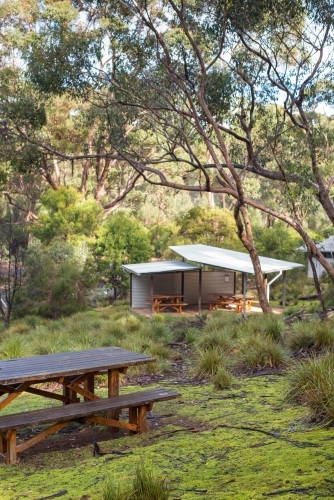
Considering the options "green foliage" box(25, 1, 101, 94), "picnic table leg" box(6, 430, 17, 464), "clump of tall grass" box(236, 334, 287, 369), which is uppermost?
"green foliage" box(25, 1, 101, 94)

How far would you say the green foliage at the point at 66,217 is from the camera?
31391 millimetres

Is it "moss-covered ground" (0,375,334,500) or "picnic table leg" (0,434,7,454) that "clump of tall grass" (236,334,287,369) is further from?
"picnic table leg" (0,434,7,454)

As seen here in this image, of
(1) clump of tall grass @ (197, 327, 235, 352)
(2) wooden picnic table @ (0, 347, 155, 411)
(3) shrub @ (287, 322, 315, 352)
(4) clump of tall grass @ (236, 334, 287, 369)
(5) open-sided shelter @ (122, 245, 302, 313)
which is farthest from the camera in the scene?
Result: (5) open-sided shelter @ (122, 245, 302, 313)

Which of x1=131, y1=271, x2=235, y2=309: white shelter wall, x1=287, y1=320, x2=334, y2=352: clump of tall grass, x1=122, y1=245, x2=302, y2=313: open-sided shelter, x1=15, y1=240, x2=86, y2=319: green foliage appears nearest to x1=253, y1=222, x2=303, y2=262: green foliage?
x1=122, y1=245, x2=302, y2=313: open-sided shelter

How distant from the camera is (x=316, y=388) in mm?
5648

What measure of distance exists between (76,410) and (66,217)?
2650cm

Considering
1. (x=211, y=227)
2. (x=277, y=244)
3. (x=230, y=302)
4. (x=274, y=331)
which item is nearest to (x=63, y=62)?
(x=274, y=331)

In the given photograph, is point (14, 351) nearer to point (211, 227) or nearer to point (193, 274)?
point (193, 274)

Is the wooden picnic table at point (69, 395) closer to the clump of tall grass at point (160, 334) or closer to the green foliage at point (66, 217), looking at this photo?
the clump of tall grass at point (160, 334)

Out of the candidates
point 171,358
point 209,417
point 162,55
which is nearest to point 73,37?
point 162,55

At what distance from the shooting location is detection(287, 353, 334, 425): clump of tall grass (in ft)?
17.5

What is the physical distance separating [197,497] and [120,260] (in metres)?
28.5

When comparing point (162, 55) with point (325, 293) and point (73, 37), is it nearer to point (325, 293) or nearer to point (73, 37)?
point (73, 37)

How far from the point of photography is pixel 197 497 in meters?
3.73
